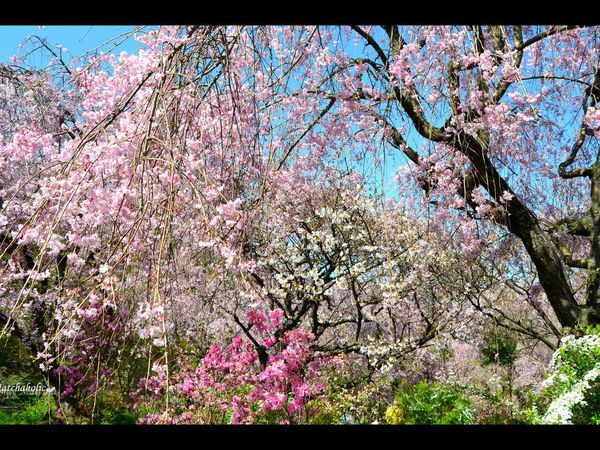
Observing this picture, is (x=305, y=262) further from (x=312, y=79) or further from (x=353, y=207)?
(x=312, y=79)

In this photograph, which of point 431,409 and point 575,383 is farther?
point 431,409

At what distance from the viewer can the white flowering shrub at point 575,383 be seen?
87.0 inches

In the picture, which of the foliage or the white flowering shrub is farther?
the foliage

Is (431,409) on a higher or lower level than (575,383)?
lower

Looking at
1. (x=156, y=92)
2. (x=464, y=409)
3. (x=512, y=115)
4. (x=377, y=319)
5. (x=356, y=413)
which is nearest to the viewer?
(x=156, y=92)

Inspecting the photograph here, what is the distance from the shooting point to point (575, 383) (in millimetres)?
2324

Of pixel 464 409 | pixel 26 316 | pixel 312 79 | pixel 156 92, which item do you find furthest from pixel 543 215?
pixel 26 316

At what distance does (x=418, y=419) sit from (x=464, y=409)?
244 millimetres

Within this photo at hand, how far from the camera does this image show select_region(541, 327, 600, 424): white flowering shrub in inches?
87.0

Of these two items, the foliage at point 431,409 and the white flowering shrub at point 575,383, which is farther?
the foliage at point 431,409

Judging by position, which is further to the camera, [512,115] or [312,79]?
[312,79]

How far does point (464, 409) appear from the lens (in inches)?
103
